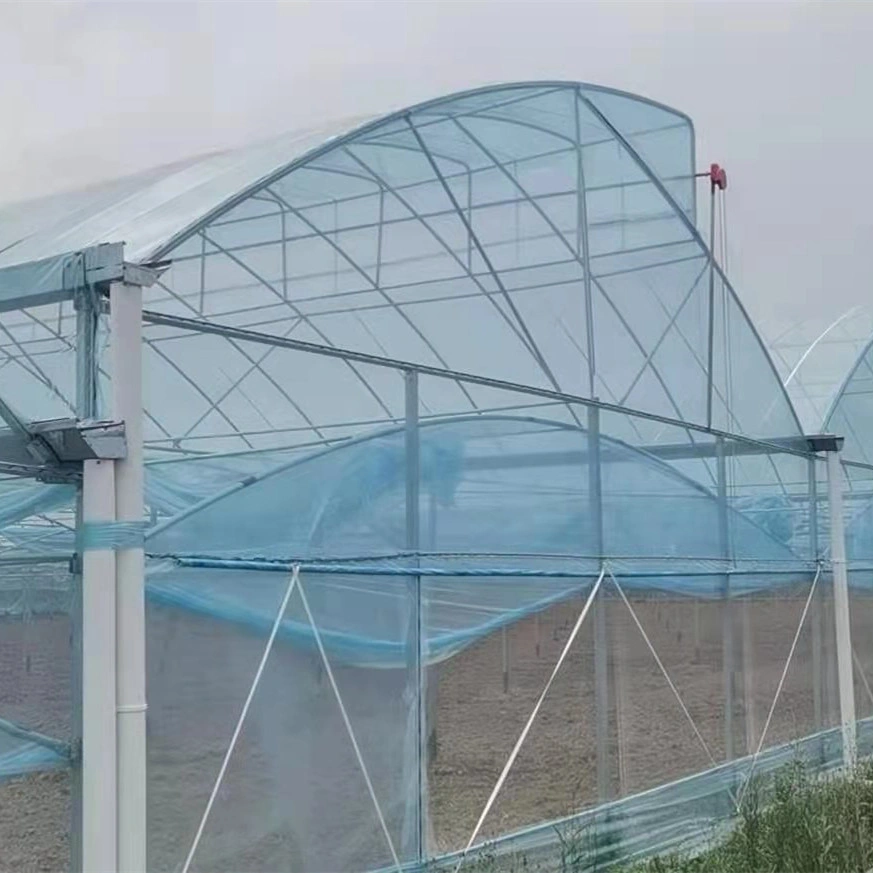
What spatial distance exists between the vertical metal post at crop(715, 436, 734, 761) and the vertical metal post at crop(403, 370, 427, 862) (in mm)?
4088

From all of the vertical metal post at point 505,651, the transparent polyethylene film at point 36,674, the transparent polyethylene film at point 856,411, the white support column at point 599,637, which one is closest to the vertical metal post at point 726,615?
the white support column at point 599,637

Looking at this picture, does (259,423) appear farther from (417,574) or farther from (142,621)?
(142,621)

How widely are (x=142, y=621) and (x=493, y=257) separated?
394cm

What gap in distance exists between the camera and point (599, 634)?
9.36 m

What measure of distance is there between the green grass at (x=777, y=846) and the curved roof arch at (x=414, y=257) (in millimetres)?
2730

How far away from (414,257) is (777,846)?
414 cm

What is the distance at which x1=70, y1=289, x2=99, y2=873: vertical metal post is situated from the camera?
18.8 feet

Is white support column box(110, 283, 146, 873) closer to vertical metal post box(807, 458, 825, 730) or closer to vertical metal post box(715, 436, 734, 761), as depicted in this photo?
vertical metal post box(715, 436, 734, 761)

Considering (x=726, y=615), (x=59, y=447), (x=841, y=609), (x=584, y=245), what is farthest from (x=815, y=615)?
(x=59, y=447)

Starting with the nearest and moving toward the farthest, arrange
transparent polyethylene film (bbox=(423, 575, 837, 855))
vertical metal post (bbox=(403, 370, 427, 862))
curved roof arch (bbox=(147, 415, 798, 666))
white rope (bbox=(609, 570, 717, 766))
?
curved roof arch (bbox=(147, 415, 798, 666)) < vertical metal post (bbox=(403, 370, 427, 862)) < transparent polyethylene film (bbox=(423, 575, 837, 855)) < white rope (bbox=(609, 570, 717, 766))

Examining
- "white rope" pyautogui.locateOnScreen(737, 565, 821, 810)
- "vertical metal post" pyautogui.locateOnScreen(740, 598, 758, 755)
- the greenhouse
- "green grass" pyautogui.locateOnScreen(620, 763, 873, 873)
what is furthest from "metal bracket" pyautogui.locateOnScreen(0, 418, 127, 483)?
"vertical metal post" pyautogui.locateOnScreen(740, 598, 758, 755)

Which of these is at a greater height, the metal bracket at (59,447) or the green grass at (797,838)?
the metal bracket at (59,447)

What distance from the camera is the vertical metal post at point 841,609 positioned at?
43.0 feet

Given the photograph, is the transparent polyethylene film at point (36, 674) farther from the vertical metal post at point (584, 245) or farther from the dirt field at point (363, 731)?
the vertical metal post at point (584, 245)
